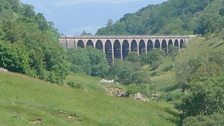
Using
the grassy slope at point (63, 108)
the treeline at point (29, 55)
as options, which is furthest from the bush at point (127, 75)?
the grassy slope at point (63, 108)

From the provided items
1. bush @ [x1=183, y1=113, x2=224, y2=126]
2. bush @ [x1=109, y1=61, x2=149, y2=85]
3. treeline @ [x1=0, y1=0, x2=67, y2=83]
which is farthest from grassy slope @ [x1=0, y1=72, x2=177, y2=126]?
bush @ [x1=109, y1=61, x2=149, y2=85]

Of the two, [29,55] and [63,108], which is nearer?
[63,108]

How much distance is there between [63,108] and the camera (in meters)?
52.2

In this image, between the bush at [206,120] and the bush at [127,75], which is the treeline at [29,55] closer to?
the bush at [206,120]

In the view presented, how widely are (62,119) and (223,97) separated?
78.3 feet

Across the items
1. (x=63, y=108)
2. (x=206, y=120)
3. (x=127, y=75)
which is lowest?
(x=127, y=75)

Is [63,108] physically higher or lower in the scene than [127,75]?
higher

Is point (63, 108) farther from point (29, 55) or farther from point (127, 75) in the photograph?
point (127, 75)

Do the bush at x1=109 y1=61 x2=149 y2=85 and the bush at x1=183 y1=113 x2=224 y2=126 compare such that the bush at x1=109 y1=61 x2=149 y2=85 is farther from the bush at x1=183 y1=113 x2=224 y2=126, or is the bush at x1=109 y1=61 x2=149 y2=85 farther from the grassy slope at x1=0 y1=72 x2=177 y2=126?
the grassy slope at x1=0 y1=72 x2=177 y2=126

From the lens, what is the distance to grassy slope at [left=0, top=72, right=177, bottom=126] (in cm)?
4784

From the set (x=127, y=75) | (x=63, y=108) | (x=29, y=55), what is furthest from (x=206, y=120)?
(x=127, y=75)

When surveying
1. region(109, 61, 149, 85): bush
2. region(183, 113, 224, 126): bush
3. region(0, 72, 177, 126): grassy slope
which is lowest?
region(109, 61, 149, 85): bush

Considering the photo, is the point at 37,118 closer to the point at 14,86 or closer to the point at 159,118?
the point at 14,86

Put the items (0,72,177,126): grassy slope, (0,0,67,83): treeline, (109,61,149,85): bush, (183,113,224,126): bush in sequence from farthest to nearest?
(109,61,149,85): bush < (0,0,67,83): treeline < (183,113,224,126): bush < (0,72,177,126): grassy slope
